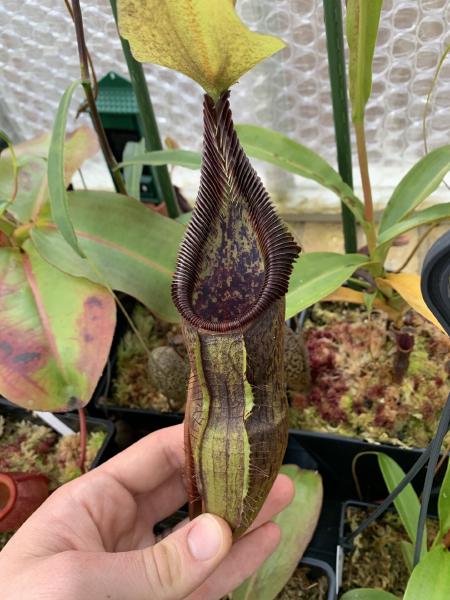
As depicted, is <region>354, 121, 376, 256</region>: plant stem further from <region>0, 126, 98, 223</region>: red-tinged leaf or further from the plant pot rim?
the plant pot rim

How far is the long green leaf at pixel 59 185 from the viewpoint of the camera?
604 mm

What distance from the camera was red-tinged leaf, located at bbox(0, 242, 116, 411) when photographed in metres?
0.71

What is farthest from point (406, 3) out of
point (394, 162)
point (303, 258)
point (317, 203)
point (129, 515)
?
point (129, 515)

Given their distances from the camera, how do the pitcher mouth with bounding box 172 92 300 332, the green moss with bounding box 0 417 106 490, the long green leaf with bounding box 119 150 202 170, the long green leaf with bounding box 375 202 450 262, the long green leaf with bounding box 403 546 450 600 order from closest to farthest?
the pitcher mouth with bounding box 172 92 300 332, the long green leaf with bounding box 403 546 450 600, the long green leaf with bounding box 375 202 450 262, the long green leaf with bounding box 119 150 202 170, the green moss with bounding box 0 417 106 490

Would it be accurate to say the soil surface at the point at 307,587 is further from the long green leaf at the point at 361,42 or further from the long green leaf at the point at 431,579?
the long green leaf at the point at 361,42

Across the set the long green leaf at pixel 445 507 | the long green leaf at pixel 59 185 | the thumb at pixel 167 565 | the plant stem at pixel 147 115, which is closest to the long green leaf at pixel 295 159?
the plant stem at pixel 147 115

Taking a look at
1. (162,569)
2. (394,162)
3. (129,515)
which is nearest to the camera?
(162,569)

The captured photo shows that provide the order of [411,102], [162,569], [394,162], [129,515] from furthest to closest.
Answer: [394,162]
[411,102]
[129,515]
[162,569]

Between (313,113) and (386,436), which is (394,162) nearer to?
(313,113)

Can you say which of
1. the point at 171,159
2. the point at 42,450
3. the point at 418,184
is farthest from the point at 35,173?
the point at 418,184

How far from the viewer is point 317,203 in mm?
1449

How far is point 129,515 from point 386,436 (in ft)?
1.40

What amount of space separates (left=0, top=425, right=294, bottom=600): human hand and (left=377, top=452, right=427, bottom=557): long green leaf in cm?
14

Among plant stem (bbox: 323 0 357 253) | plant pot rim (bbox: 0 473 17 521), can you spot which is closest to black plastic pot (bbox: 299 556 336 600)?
plant pot rim (bbox: 0 473 17 521)
